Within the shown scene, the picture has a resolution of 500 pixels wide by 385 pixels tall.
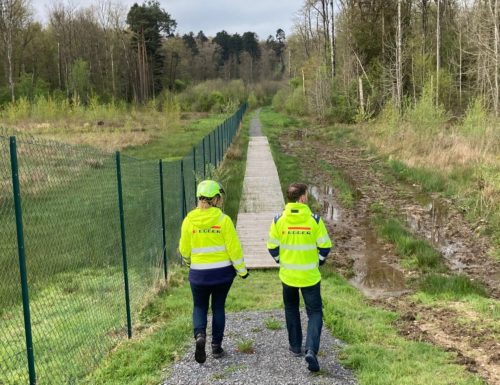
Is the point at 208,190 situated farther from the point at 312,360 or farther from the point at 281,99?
the point at 281,99

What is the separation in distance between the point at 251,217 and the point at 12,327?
7.34 m

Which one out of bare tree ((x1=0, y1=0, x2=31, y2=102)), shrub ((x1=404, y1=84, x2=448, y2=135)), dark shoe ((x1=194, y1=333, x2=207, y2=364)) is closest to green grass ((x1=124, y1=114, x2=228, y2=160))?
shrub ((x1=404, y1=84, x2=448, y2=135))

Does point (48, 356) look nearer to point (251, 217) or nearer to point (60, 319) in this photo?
point (60, 319)

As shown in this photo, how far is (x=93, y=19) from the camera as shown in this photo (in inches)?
2894

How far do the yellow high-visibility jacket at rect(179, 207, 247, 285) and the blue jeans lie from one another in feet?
1.69

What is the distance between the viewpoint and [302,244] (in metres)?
4.71

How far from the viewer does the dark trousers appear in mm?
4938

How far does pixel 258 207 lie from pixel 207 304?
28.8 feet

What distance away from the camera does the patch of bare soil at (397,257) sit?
6191 millimetres

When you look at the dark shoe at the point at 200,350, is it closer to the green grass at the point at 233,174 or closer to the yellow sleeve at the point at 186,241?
the yellow sleeve at the point at 186,241

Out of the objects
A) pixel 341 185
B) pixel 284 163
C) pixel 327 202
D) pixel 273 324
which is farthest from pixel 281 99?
pixel 273 324

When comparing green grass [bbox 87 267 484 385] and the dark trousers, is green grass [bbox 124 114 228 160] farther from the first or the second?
the dark trousers

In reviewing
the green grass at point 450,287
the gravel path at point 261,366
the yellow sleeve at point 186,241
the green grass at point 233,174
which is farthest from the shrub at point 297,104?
the yellow sleeve at point 186,241

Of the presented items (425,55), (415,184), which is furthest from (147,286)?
(425,55)
